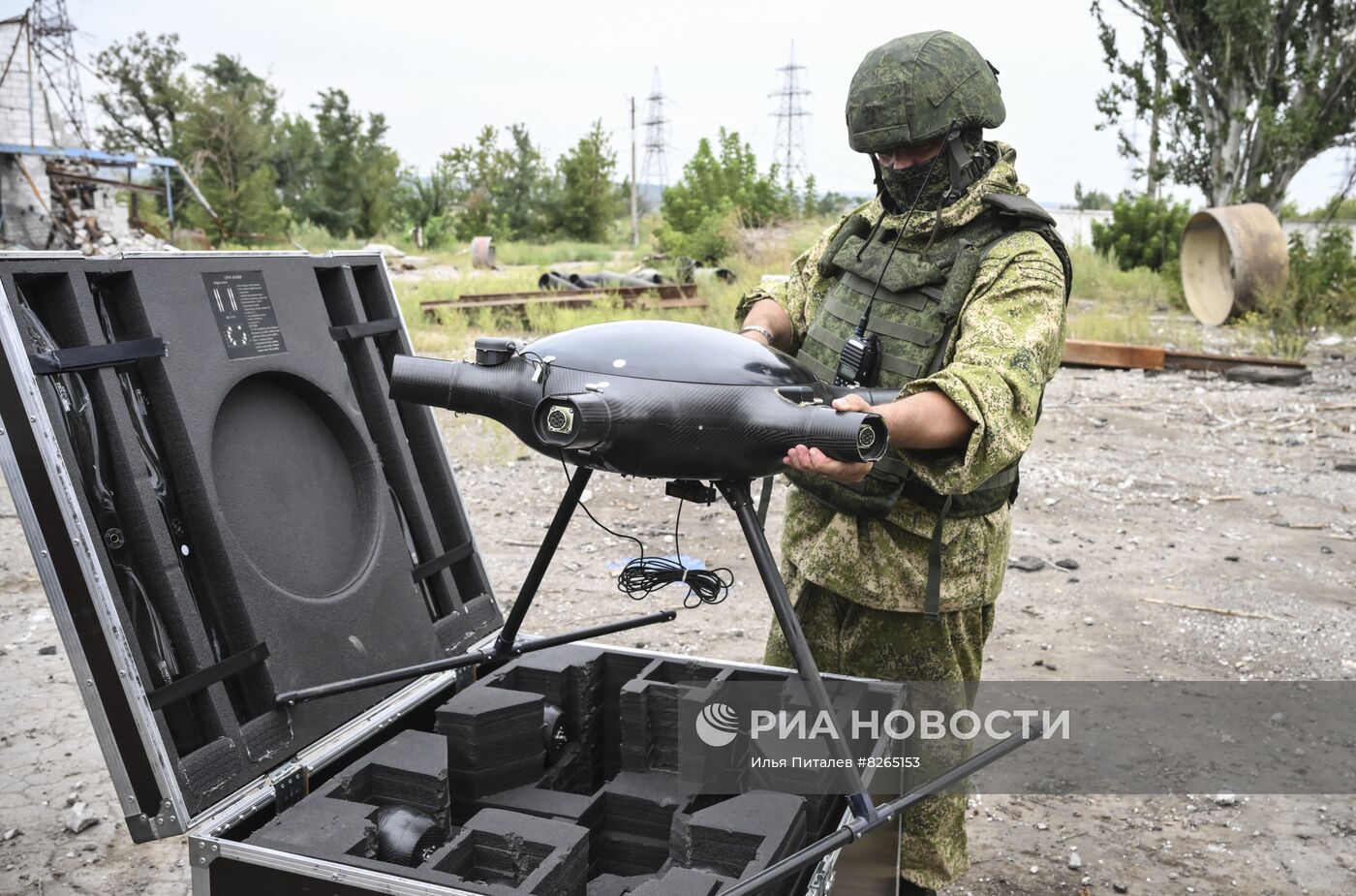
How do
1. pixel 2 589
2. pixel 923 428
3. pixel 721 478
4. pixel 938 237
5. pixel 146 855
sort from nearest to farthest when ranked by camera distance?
pixel 721 478
pixel 923 428
pixel 938 237
pixel 146 855
pixel 2 589

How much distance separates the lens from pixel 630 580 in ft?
6.35

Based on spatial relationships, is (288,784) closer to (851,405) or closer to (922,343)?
(851,405)

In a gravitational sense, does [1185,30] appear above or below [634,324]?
above

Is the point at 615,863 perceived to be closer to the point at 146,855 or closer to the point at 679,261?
the point at 146,855

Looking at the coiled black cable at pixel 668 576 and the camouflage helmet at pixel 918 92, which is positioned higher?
the camouflage helmet at pixel 918 92

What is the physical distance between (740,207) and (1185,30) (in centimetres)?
881

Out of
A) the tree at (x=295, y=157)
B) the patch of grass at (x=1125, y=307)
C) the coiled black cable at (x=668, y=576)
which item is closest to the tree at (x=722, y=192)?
the patch of grass at (x=1125, y=307)

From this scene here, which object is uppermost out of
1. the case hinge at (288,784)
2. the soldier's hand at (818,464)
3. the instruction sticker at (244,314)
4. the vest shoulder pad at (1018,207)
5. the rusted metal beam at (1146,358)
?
the vest shoulder pad at (1018,207)

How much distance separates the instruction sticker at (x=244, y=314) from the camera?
2.03m

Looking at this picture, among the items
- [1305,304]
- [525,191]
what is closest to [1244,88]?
[1305,304]

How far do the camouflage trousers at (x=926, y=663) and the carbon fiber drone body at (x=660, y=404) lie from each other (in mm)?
957

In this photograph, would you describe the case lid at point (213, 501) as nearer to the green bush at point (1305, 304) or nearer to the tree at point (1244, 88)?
the green bush at point (1305, 304)

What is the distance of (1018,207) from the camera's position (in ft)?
6.92

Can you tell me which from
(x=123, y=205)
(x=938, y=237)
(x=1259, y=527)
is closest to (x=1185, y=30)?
(x=1259, y=527)
